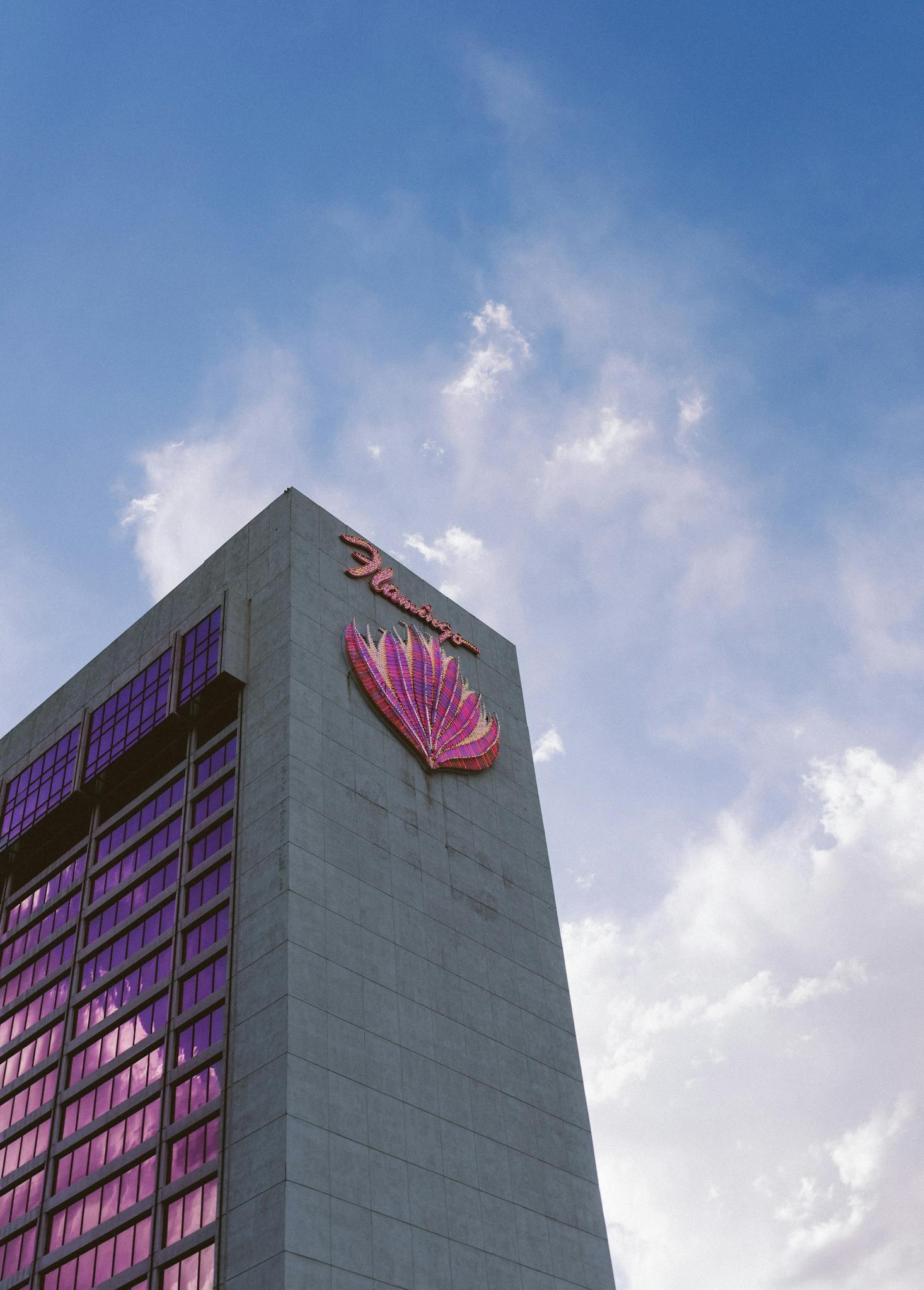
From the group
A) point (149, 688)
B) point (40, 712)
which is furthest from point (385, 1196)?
point (40, 712)

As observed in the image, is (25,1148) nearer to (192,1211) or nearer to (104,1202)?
(104,1202)

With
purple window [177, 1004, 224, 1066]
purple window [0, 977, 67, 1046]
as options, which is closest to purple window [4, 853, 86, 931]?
purple window [0, 977, 67, 1046]

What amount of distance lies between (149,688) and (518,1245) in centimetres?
4147

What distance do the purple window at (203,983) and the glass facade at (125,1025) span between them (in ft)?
0.27

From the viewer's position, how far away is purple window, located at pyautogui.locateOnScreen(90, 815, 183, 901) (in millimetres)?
79688

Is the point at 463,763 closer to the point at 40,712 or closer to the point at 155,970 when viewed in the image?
the point at 155,970

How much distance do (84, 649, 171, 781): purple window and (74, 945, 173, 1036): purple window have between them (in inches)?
617

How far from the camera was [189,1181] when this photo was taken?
205 ft

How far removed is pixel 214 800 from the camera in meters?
77.6

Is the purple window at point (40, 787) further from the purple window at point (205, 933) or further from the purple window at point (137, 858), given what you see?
the purple window at point (205, 933)

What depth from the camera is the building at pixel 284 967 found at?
62.2 metres

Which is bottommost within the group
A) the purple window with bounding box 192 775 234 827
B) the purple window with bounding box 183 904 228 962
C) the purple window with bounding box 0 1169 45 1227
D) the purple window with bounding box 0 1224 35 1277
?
the purple window with bounding box 0 1224 35 1277

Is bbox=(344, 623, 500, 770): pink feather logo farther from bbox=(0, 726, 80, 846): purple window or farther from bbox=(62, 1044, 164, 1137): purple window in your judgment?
bbox=(62, 1044, 164, 1137): purple window

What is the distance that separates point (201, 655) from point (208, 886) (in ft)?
53.1
